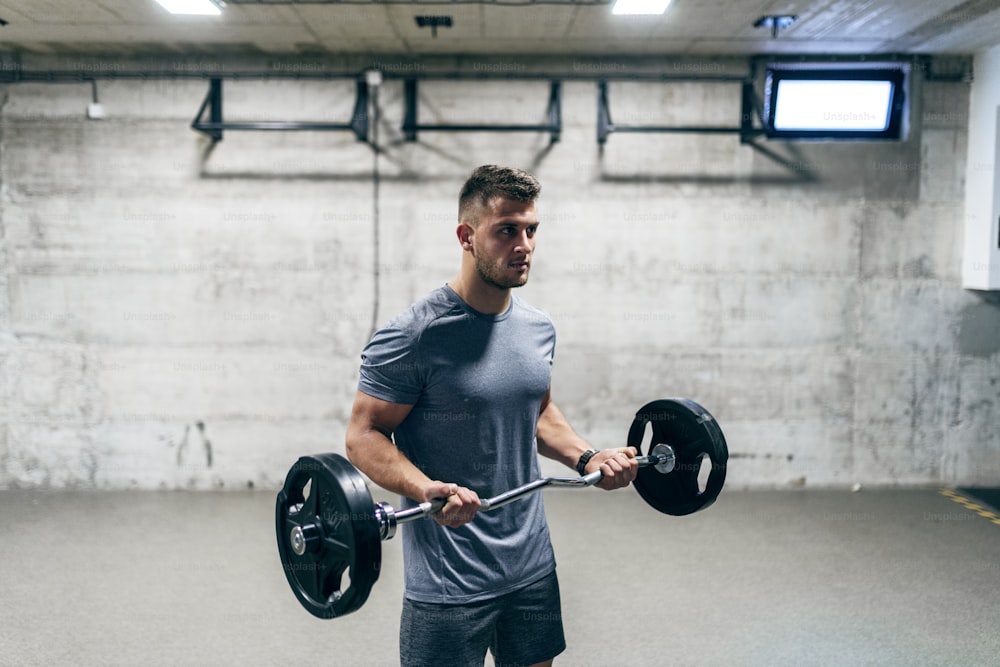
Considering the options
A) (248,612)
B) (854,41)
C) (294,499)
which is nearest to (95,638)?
(248,612)

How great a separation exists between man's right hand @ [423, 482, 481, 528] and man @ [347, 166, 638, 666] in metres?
0.10

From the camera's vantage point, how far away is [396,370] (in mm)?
1537

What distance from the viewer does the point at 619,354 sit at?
15.9 ft

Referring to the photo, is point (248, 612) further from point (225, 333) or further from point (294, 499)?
point (225, 333)

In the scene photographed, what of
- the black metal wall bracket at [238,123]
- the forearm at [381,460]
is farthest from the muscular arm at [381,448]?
the black metal wall bracket at [238,123]

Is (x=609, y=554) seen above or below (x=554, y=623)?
below

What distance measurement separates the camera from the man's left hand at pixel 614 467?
164 cm

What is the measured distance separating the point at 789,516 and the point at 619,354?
1.33m

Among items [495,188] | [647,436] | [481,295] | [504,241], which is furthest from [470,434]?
[647,436]

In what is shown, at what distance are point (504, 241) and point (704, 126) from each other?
11.7 feet

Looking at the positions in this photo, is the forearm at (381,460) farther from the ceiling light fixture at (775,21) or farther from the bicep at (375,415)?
the ceiling light fixture at (775,21)

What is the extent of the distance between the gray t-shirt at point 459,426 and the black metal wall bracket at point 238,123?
3.25 metres

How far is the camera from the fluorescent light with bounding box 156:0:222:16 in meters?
3.67

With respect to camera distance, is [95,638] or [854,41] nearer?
[95,638]
